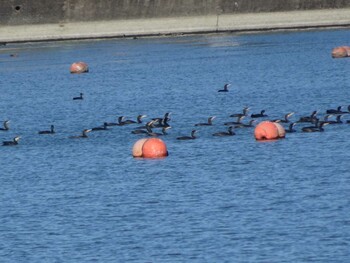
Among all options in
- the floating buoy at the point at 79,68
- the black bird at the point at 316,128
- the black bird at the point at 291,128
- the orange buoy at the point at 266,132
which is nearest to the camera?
the orange buoy at the point at 266,132

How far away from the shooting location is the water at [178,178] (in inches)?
1216

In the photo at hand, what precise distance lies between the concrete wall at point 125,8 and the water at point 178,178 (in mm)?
30108

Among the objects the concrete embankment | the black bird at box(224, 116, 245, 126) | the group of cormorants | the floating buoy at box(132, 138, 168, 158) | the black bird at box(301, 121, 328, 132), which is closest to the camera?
the floating buoy at box(132, 138, 168, 158)

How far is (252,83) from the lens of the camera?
7294 centimetres

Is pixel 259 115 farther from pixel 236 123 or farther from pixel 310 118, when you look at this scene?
pixel 310 118

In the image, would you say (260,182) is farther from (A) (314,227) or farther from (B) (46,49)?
(B) (46,49)

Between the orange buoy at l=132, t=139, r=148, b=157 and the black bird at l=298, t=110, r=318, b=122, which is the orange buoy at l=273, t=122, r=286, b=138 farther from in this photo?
the orange buoy at l=132, t=139, r=148, b=157

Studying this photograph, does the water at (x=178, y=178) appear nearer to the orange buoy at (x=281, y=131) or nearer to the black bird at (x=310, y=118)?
the orange buoy at (x=281, y=131)

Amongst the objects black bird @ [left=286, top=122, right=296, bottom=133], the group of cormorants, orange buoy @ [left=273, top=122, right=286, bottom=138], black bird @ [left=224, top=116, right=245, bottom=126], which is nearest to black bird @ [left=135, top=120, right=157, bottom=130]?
the group of cormorants

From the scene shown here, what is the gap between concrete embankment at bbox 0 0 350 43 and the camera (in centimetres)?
11019

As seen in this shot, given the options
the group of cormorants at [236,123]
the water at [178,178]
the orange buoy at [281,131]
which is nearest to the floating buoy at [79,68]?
the water at [178,178]

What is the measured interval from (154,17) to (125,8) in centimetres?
235

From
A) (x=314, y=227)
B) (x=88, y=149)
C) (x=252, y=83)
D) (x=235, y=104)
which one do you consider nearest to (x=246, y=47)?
(x=252, y=83)

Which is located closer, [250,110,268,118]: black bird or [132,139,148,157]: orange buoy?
[132,139,148,157]: orange buoy
